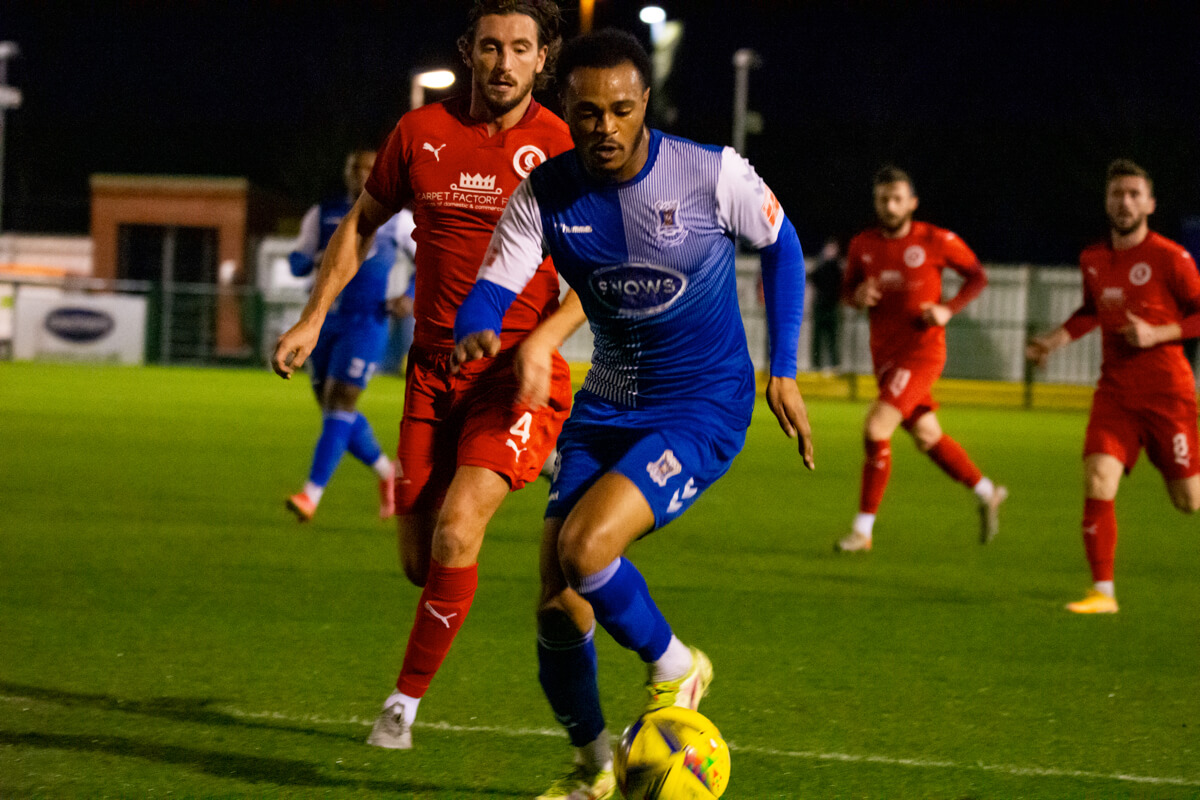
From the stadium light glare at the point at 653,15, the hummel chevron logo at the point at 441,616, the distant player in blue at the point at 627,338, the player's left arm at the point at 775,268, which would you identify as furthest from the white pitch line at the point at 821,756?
the stadium light glare at the point at 653,15

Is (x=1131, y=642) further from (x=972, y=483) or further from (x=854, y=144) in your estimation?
(x=854, y=144)

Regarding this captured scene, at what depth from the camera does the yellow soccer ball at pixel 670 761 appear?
12.5 ft

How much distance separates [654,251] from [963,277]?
629 centimetres

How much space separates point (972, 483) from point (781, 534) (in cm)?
131

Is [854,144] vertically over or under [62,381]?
over

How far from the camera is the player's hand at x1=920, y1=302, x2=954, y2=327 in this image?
30.7 feet

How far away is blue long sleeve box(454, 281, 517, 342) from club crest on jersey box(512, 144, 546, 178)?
91cm

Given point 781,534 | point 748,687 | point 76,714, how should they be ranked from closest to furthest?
point 76,714
point 748,687
point 781,534

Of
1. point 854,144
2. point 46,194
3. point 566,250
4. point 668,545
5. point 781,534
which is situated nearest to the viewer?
point 566,250

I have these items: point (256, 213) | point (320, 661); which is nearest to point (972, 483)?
point (320, 661)

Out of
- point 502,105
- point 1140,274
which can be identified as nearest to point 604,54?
point 502,105

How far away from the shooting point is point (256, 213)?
38906 millimetres

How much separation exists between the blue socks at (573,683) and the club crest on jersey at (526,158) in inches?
63.6

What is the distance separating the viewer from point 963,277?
9844 mm
